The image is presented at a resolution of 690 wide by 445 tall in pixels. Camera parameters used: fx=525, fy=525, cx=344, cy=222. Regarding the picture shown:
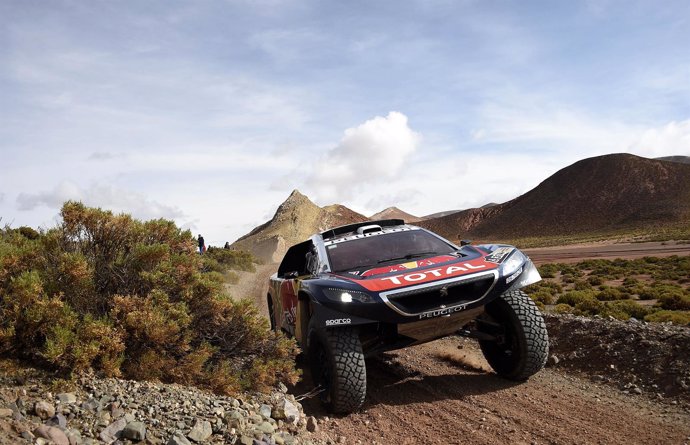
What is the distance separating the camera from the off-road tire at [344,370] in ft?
17.1

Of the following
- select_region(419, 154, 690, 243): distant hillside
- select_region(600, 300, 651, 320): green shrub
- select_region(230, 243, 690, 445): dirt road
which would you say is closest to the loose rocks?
select_region(230, 243, 690, 445): dirt road

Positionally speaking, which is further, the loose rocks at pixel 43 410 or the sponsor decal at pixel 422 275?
the sponsor decal at pixel 422 275

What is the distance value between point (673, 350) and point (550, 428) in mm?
2649

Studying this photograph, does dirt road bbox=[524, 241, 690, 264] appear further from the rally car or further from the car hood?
the car hood

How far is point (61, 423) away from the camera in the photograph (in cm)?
369

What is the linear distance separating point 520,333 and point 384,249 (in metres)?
1.89

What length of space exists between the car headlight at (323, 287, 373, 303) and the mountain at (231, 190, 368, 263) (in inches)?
2319

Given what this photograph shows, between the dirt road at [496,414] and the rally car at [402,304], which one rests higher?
the rally car at [402,304]

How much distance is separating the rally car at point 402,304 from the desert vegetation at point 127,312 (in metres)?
0.75

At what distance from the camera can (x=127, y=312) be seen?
5.32 meters

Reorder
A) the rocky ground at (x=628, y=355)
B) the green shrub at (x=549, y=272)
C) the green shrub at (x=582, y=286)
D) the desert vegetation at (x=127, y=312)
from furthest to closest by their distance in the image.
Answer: the green shrub at (x=549, y=272)
the green shrub at (x=582, y=286)
the rocky ground at (x=628, y=355)
the desert vegetation at (x=127, y=312)

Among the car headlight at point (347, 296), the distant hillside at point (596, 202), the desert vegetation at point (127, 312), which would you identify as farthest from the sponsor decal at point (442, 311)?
the distant hillside at point (596, 202)

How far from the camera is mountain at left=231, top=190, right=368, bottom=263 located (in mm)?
70312

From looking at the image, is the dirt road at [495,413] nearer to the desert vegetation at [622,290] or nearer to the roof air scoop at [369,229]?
the roof air scoop at [369,229]
